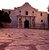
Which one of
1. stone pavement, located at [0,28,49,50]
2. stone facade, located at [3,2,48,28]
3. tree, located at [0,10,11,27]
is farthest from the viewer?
stone facade, located at [3,2,48,28]

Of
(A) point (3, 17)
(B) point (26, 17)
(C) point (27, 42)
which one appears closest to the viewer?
(C) point (27, 42)

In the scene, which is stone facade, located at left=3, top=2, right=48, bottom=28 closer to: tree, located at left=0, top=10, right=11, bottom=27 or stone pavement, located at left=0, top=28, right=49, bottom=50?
tree, located at left=0, top=10, right=11, bottom=27

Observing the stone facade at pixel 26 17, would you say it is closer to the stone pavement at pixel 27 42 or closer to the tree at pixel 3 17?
the tree at pixel 3 17

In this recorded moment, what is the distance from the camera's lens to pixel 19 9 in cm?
5553

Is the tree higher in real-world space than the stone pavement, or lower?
higher

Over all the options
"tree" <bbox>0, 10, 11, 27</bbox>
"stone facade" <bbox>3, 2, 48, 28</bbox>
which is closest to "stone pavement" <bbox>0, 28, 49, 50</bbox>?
"tree" <bbox>0, 10, 11, 27</bbox>

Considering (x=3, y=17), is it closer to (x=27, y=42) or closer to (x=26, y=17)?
(x=26, y=17)

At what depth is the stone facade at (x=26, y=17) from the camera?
55.3m

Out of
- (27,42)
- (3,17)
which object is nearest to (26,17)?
(3,17)

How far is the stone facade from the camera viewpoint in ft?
181

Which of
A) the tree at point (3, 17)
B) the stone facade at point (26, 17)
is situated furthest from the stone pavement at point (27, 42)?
the stone facade at point (26, 17)

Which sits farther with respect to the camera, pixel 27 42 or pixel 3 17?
pixel 3 17

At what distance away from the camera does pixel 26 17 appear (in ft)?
184

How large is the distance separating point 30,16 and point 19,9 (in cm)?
421
